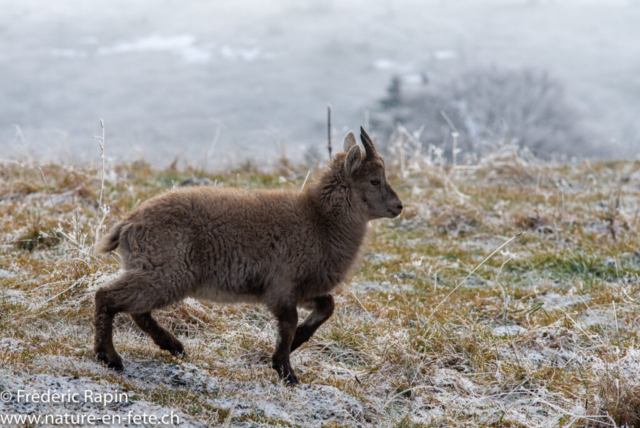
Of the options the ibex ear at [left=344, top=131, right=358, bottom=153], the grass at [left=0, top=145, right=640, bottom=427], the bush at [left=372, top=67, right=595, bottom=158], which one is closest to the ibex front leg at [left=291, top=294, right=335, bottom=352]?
the grass at [left=0, top=145, right=640, bottom=427]

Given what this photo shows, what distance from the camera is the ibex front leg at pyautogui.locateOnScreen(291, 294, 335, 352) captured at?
174 inches

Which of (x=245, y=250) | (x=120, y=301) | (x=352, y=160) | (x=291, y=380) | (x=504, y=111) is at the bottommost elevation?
(x=504, y=111)

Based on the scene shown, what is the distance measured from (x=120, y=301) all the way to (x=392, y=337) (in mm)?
1958

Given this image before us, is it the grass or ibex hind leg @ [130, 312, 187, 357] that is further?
ibex hind leg @ [130, 312, 187, 357]

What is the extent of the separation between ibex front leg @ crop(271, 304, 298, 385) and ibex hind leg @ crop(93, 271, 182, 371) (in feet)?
2.68

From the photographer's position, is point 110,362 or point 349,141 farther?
point 349,141

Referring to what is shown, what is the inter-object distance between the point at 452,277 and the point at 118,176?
6.50m

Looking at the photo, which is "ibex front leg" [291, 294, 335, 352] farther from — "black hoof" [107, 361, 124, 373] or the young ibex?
"black hoof" [107, 361, 124, 373]

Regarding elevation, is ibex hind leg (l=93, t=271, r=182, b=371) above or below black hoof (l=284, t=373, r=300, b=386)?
above

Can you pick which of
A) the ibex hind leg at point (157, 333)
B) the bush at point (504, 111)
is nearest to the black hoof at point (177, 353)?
the ibex hind leg at point (157, 333)

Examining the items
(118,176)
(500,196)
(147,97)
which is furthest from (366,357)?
(147,97)

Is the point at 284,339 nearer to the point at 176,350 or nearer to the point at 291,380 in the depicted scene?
the point at 291,380

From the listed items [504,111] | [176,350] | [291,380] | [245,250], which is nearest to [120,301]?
[176,350]

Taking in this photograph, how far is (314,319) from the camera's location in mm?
4461
